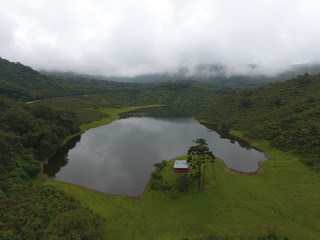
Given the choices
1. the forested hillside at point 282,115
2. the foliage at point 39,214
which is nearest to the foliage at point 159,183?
the foliage at point 39,214

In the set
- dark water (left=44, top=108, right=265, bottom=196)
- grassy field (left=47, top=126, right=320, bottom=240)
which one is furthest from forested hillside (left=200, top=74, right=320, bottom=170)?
grassy field (left=47, top=126, right=320, bottom=240)

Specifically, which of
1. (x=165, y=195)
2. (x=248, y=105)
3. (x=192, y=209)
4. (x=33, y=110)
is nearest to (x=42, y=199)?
(x=165, y=195)

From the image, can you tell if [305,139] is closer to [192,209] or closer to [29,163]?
[192,209]

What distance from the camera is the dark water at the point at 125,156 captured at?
49.2 m

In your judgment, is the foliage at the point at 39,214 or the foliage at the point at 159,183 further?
the foliage at the point at 159,183

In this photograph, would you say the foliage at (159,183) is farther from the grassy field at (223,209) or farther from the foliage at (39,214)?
the foliage at (39,214)

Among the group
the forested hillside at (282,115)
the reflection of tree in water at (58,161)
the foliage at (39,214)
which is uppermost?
the forested hillside at (282,115)

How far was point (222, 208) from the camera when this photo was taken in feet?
119

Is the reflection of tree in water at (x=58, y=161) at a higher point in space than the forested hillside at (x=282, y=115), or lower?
lower

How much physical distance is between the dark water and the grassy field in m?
5.02

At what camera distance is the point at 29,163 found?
1988 inches

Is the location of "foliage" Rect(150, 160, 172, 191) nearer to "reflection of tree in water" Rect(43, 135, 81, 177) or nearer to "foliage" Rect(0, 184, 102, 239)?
"foliage" Rect(0, 184, 102, 239)

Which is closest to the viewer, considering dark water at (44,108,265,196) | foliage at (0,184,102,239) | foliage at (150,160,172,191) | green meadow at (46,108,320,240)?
foliage at (0,184,102,239)

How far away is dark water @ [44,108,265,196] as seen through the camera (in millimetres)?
49188
